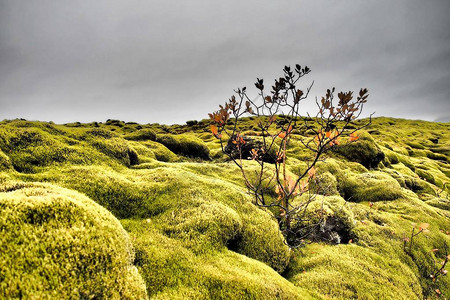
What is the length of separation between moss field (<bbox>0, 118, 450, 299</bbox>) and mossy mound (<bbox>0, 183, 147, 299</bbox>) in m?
0.01

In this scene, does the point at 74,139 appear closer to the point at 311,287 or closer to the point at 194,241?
the point at 194,241

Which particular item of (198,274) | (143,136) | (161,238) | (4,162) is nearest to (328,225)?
(198,274)

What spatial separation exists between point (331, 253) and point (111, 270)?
6979 mm

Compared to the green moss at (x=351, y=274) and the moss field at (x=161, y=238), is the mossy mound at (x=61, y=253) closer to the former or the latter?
the moss field at (x=161, y=238)

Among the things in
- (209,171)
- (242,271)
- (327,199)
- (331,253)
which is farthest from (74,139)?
(327,199)

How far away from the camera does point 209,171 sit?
1184 centimetres

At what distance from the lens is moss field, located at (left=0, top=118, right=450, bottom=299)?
295 cm

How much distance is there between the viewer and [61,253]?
2.93 meters

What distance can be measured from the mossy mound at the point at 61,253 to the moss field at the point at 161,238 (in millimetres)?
14

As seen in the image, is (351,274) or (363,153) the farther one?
(363,153)

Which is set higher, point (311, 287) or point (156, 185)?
point (156, 185)

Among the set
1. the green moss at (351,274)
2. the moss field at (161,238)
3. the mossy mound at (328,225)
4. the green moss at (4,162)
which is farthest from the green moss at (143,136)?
the green moss at (351,274)

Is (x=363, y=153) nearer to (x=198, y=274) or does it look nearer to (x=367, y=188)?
(x=367, y=188)

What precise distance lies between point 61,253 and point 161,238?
2.42 m
